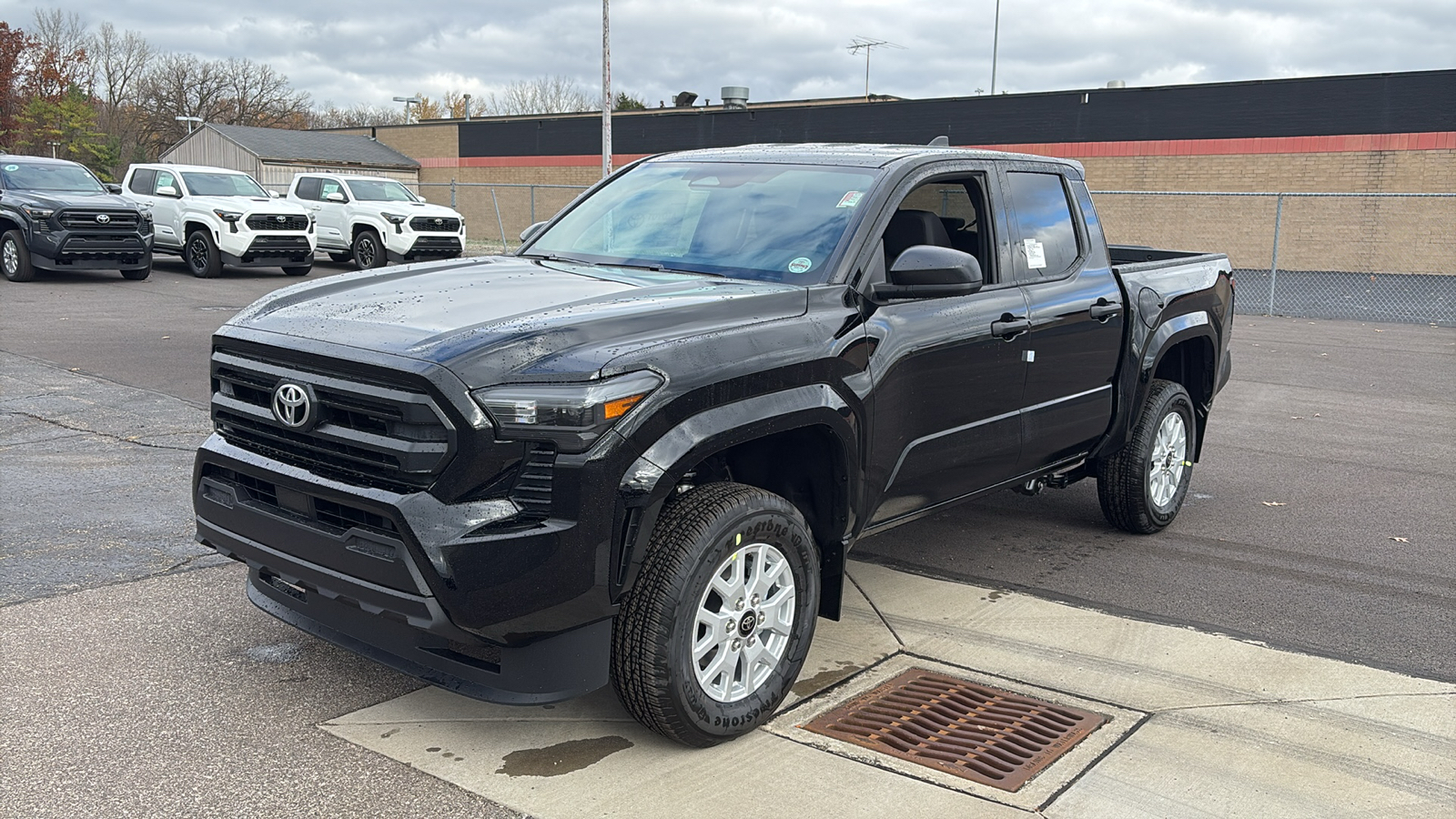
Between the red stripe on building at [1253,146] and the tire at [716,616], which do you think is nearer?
the tire at [716,616]

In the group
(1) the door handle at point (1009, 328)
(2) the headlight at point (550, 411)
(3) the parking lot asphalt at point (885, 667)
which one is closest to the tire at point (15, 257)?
(3) the parking lot asphalt at point (885, 667)

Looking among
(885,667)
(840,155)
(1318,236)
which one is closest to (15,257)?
(840,155)

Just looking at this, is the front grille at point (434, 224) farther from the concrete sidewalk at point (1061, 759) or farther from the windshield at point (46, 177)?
the concrete sidewalk at point (1061, 759)

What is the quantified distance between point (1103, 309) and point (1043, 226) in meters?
0.50

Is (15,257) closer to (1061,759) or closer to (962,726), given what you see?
(962,726)

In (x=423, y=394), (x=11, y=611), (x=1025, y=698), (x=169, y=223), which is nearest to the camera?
(x=423, y=394)

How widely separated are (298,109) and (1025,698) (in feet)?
285

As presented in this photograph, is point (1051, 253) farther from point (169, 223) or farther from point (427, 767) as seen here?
point (169, 223)

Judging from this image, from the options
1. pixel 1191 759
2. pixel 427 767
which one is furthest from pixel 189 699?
pixel 1191 759

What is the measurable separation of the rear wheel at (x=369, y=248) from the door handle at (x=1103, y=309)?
1922 cm

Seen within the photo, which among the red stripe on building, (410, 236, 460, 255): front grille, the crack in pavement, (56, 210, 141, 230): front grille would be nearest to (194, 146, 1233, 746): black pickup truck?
→ the crack in pavement

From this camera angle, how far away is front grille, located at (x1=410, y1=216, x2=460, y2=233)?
907 inches

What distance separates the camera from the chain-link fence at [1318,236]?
2845 centimetres

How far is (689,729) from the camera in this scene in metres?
3.67
